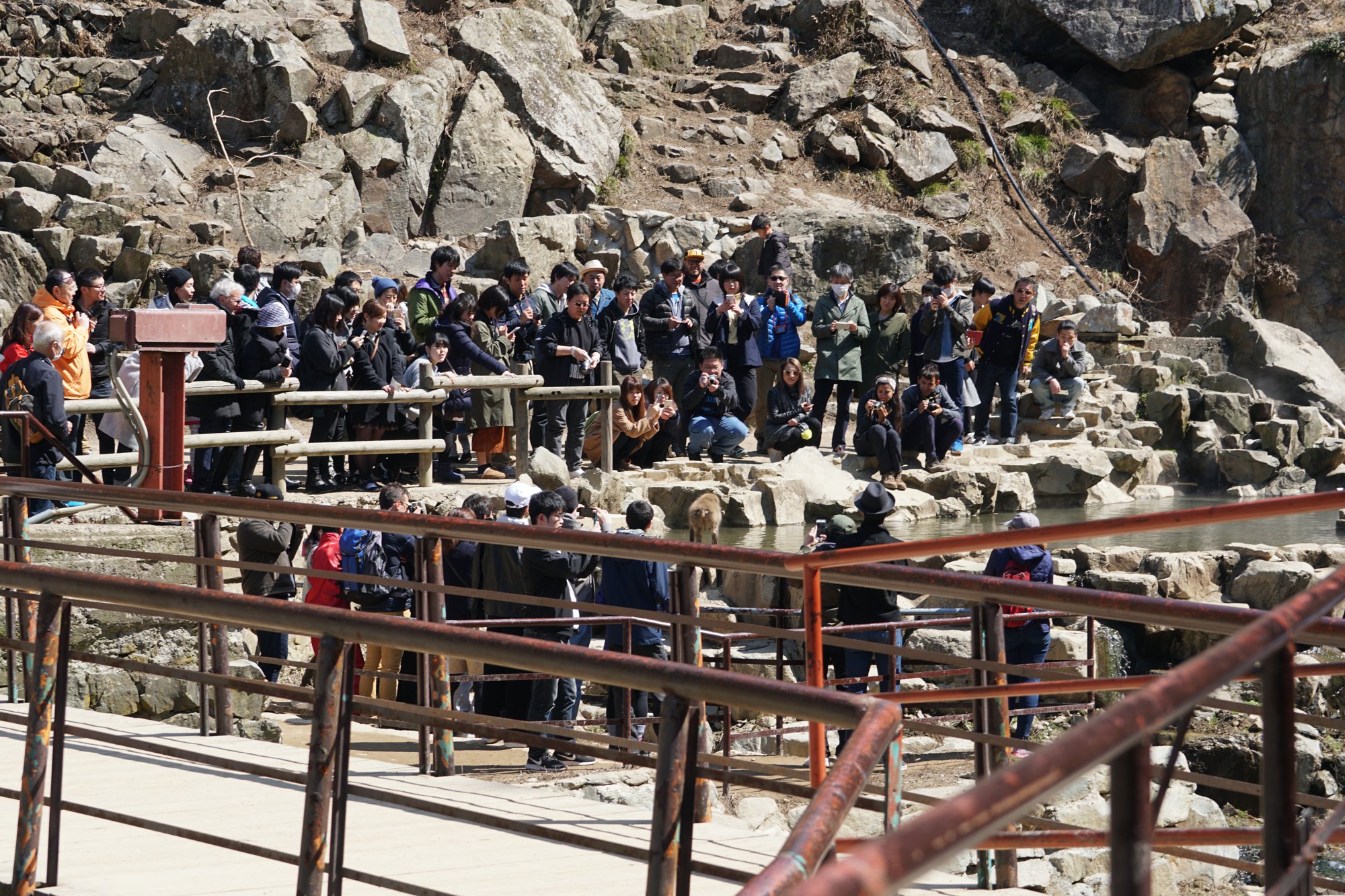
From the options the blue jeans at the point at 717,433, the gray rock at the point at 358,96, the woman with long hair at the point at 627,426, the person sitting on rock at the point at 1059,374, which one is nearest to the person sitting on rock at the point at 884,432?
the blue jeans at the point at 717,433

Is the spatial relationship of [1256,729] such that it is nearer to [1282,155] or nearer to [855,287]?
[855,287]

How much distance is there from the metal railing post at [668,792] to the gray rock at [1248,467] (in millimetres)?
15487

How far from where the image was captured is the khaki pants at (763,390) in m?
14.5

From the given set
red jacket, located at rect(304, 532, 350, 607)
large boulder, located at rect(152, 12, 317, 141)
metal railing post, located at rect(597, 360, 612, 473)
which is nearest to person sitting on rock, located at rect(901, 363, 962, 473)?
metal railing post, located at rect(597, 360, 612, 473)

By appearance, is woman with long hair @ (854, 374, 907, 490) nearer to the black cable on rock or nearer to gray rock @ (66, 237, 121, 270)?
gray rock @ (66, 237, 121, 270)

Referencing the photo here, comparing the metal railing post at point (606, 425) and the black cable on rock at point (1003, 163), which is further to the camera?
the black cable on rock at point (1003, 163)

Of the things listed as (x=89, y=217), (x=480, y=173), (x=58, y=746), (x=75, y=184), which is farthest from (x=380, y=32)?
(x=58, y=746)

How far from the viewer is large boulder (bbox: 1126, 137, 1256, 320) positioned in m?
24.4

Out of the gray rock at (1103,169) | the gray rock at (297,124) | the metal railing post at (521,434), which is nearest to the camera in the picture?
the metal railing post at (521,434)

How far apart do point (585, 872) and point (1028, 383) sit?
1425 cm

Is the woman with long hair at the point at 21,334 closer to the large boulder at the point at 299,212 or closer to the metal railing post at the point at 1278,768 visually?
the metal railing post at the point at 1278,768

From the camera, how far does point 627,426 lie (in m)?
12.5

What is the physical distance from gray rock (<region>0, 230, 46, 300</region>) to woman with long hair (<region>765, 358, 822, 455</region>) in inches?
356

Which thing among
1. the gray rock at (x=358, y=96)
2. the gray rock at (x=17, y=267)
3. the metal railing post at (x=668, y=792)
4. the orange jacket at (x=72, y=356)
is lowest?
the metal railing post at (x=668, y=792)
